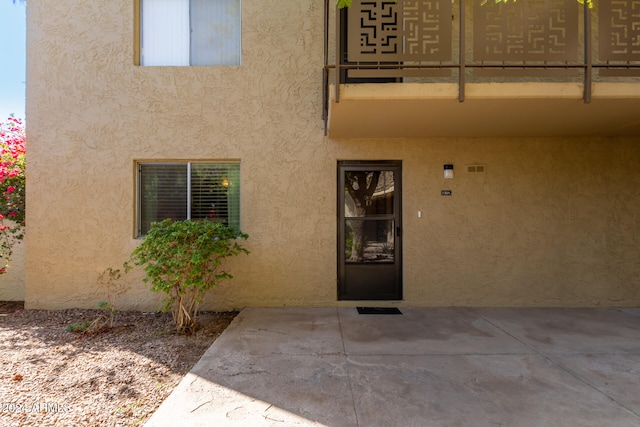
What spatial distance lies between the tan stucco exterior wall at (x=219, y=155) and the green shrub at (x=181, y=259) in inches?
33.6

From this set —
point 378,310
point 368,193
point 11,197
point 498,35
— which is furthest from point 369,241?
point 11,197

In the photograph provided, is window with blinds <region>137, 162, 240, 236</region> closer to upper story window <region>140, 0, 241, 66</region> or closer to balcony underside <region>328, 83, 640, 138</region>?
upper story window <region>140, 0, 241, 66</region>

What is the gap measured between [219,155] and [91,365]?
325cm

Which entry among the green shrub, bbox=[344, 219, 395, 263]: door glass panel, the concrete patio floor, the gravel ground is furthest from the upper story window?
the concrete patio floor

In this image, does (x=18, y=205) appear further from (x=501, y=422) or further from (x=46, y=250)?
(x=501, y=422)

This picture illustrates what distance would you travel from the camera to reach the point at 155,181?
5586 millimetres

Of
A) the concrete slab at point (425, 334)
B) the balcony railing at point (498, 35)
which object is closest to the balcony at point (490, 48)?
the balcony railing at point (498, 35)

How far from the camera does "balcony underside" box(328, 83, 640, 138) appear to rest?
13.0 ft

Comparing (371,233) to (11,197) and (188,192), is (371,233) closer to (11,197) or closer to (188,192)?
(188,192)

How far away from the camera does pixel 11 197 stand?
5.76 metres

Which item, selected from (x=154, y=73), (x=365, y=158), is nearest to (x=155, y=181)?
(x=154, y=73)

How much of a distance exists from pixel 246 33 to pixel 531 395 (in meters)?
5.91

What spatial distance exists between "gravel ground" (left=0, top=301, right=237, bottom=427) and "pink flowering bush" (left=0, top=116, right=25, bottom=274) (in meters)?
1.28

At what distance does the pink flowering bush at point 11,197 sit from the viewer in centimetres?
570
